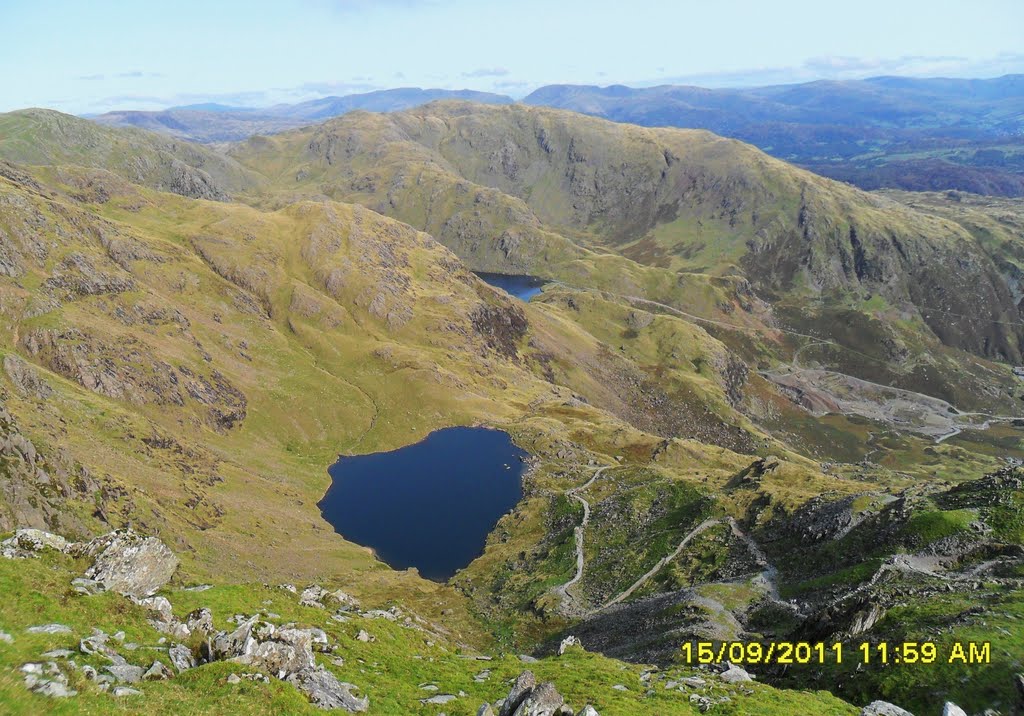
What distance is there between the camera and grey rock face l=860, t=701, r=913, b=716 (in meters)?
35.8

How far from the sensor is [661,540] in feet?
334

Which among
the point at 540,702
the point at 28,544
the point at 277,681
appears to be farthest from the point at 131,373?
the point at 540,702

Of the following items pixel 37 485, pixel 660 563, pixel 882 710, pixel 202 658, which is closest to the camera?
pixel 202 658

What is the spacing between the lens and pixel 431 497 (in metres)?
155

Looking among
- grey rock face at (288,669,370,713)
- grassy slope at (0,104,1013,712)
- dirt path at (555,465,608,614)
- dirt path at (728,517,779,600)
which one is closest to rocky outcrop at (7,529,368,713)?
grey rock face at (288,669,370,713)

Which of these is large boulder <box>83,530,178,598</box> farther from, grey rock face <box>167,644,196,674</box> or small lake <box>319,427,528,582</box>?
small lake <box>319,427,528,582</box>

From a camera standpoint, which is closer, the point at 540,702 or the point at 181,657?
the point at 181,657

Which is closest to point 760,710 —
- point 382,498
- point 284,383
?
point 382,498

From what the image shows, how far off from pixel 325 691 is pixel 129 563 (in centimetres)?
2077

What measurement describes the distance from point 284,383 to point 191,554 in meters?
89.9

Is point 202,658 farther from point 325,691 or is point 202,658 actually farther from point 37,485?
point 37,485

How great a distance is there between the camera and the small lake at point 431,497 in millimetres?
133250

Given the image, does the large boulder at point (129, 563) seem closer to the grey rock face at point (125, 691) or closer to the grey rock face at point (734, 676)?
the grey rock face at point (125, 691)

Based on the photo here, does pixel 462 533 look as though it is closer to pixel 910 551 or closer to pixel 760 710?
pixel 910 551
